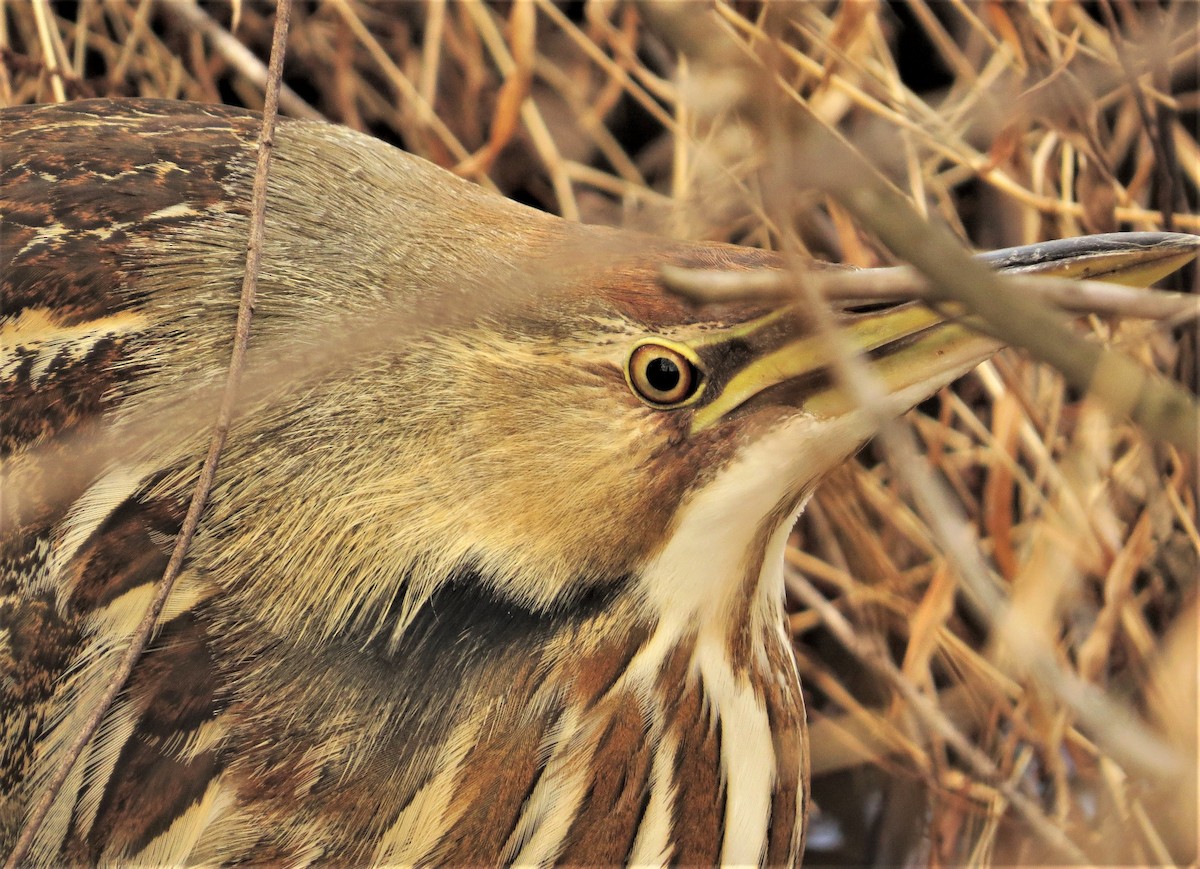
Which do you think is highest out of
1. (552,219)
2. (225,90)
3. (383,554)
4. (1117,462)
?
(552,219)

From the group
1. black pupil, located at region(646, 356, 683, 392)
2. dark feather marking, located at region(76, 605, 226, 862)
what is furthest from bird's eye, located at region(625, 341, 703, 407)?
dark feather marking, located at region(76, 605, 226, 862)

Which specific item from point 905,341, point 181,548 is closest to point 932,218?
point 905,341

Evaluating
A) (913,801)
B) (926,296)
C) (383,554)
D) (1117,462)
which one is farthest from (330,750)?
(1117,462)

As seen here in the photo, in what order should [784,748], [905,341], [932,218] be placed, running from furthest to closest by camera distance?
1. [932,218]
2. [784,748]
3. [905,341]

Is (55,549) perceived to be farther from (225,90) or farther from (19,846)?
(225,90)

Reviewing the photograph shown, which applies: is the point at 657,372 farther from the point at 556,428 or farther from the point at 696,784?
the point at 696,784

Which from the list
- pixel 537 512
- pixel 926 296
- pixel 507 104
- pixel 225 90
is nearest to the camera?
pixel 926 296

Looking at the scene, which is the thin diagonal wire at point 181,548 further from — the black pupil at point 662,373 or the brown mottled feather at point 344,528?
the black pupil at point 662,373
